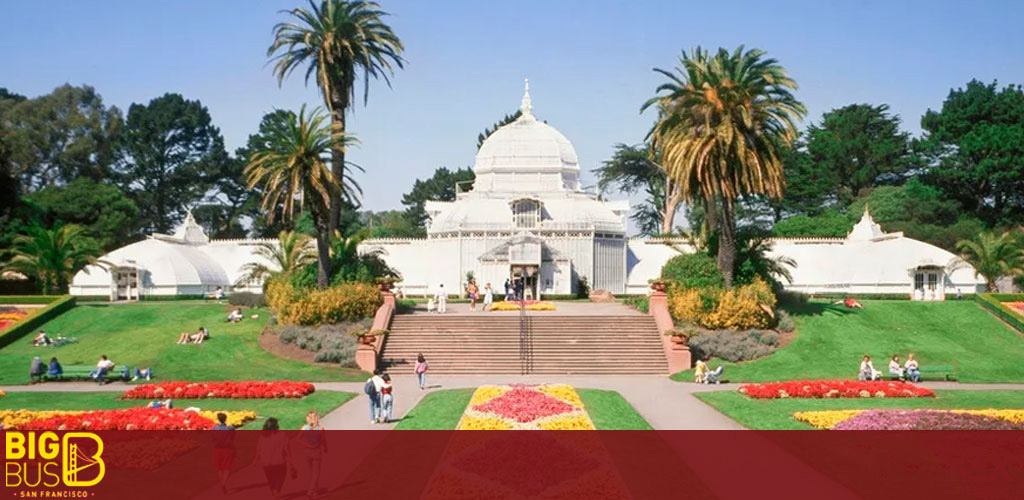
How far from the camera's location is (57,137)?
310 ft

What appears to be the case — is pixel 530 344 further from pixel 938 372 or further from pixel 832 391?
pixel 938 372

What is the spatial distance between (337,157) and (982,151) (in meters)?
65.4

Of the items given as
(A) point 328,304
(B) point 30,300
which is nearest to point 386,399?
(A) point 328,304

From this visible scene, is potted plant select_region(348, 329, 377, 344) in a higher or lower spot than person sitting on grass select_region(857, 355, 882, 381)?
higher

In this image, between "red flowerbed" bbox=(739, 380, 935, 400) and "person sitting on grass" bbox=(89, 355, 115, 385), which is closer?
"red flowerbed" bbox=(739, 380, 935, 400)

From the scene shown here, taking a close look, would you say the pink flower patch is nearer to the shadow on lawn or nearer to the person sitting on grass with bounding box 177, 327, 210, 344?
the person sitting on grass with bounding box 177, 327, 210, 344

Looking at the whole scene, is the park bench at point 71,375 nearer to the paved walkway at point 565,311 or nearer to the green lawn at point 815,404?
the paved walkway at point 565,311

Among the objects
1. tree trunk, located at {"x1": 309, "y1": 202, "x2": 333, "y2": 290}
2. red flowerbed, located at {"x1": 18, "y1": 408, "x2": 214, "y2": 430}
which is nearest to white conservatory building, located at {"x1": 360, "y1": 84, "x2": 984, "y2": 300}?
tree trunk, located at {"x1": 309, "y1": 202, "x2": 333, "y2": 290}

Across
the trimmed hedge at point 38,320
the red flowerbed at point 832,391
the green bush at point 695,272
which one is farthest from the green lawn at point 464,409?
the trimmed hedge at point 38,320

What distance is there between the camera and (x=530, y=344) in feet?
134

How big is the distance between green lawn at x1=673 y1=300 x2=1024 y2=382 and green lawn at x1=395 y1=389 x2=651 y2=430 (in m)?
8.40
